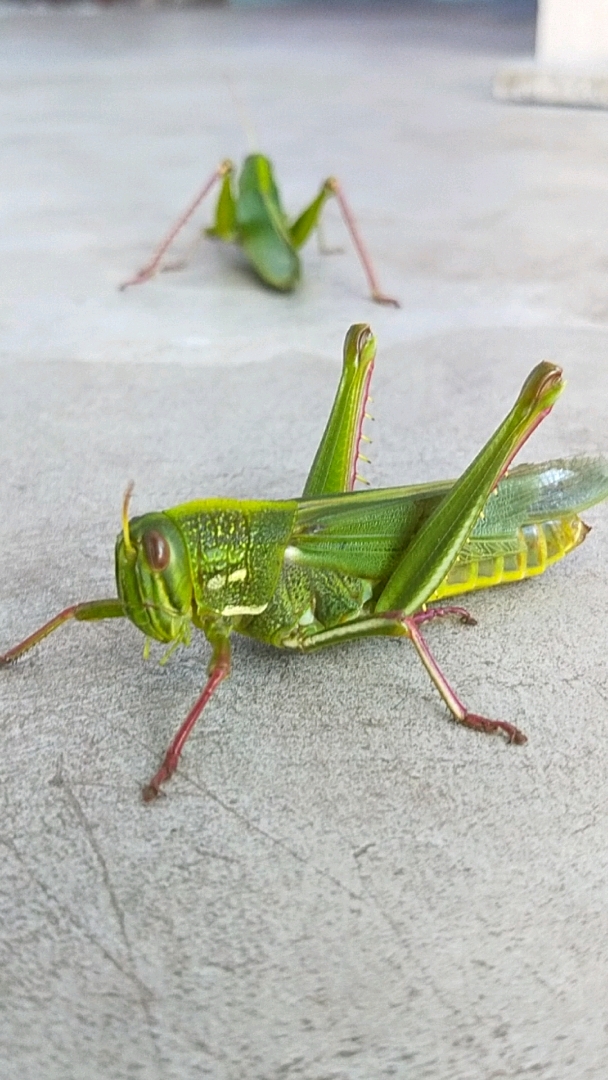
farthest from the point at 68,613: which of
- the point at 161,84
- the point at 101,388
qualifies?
the point at 161,84

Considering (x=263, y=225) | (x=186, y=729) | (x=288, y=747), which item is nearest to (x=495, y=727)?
(x=288, y=747)

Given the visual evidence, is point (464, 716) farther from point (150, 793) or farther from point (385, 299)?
point (385, 299)

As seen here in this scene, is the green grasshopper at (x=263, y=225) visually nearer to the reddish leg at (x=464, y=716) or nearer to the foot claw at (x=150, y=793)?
the reddish leg at (x=464, y=716)

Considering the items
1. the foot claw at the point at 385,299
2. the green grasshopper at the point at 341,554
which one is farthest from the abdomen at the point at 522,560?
the foot claw at the point at 385,299

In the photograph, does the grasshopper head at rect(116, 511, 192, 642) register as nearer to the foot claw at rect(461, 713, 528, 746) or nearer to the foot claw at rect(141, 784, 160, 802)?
the foot claw at rect(141, 784, 160, 802)

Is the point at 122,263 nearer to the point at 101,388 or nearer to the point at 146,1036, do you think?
the point at 101,388
